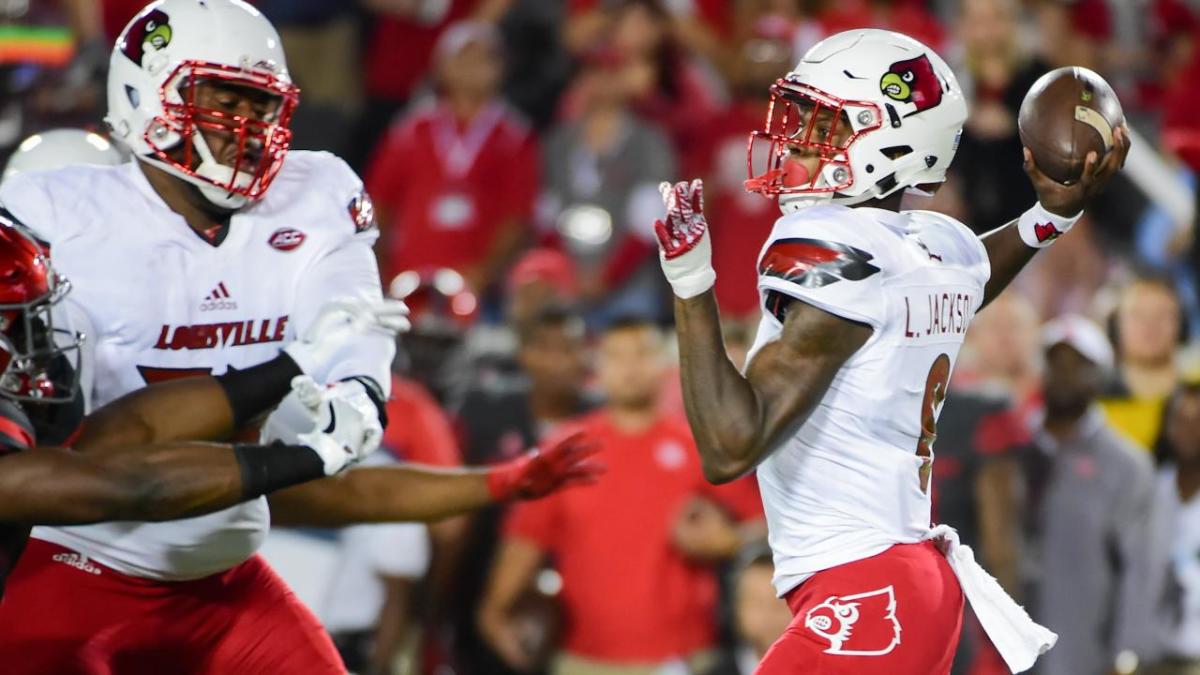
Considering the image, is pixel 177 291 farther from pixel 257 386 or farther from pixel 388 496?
pixel 388 496

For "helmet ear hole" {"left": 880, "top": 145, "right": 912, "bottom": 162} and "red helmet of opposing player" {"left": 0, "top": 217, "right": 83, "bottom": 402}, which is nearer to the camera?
Answer: "red helmet of opposing player" {"left": 0, "top": 217, "right": 83, "bottom": 402}

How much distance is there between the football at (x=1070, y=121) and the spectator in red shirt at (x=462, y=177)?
460 cm

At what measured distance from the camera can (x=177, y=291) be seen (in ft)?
13.5

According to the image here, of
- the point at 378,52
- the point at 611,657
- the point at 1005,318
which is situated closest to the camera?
the point at 611,657

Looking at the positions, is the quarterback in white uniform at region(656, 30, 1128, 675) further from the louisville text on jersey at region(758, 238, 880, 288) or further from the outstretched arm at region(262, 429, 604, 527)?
the outstretched arm at region(262, 429, 604, 527)

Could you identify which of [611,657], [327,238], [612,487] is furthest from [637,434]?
[327,238]

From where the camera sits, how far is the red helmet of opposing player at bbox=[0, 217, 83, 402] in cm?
367

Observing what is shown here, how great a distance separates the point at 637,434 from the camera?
265 inches

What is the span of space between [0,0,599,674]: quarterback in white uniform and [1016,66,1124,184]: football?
1.51m

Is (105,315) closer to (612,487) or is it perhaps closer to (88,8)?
(612,487)

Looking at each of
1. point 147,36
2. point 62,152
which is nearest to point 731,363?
point 147,36

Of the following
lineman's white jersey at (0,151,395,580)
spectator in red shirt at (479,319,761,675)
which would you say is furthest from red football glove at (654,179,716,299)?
spectator in red shirt at (479,319,761,675)

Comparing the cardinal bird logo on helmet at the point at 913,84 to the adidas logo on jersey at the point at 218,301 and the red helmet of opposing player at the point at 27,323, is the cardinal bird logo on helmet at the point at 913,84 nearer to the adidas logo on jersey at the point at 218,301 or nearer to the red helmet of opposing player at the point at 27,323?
the adidas logo on jersey at the point at 218,301

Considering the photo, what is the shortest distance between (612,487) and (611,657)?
0.60 meters
